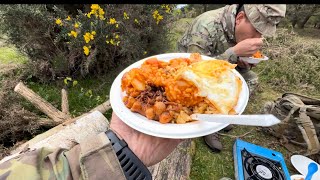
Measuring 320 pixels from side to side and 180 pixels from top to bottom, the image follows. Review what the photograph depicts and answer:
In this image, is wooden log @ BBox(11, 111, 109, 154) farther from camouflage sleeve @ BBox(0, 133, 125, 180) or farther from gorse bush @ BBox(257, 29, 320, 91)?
gorse bush @ BBox(257, 29, 320, 91)

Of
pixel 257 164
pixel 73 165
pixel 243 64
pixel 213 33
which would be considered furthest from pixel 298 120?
pixel 73 165

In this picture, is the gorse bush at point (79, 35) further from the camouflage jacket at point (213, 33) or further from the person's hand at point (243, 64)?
the person's hand at point (243, 64)

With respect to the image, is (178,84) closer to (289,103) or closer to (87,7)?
(289,103)

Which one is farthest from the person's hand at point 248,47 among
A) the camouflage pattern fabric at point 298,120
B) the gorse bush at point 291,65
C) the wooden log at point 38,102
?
the gorse bush at point 291,65

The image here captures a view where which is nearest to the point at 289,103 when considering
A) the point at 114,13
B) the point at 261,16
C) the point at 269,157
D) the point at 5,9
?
the point at 269,157

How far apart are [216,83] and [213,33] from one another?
2.26m

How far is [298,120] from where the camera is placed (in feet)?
11.0

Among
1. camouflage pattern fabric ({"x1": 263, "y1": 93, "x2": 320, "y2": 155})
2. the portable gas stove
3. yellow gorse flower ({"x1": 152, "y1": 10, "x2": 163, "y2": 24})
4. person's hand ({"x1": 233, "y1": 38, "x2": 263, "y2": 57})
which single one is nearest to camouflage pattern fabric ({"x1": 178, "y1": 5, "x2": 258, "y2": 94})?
person's hand ({"x1": 233, "y1": 38, "x2": 263, "y2": 57})

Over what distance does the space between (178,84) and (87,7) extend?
3.05m

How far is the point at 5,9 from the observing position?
3.71 metres

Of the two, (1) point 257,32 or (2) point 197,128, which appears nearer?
(2) point 197,128

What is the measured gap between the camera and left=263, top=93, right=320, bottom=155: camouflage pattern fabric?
324cm

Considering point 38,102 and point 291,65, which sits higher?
point 38,102

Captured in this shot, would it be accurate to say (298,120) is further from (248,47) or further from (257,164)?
(248,47)
